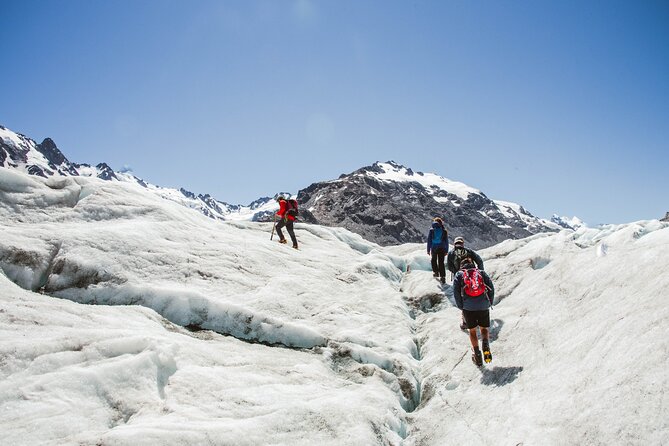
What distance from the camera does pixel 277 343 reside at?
10.9 m

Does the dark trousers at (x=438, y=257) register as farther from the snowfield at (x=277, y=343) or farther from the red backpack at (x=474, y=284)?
the red backpack at (x=474, y=284)

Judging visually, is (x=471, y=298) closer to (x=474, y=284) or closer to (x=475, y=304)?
(x=475, y=304)

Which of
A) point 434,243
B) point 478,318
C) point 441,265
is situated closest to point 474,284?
point 478,318

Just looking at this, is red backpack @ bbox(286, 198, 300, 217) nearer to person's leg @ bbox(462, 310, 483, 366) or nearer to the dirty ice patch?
the dirty ice patch

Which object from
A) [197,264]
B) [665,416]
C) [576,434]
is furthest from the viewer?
[197,264]

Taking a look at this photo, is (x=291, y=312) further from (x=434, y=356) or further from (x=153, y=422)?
(x=153, y=422)

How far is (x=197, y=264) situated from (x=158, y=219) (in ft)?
11.0

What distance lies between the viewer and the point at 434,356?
11461mm

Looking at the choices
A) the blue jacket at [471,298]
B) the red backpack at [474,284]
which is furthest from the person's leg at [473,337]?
the red backpack at [474,284]

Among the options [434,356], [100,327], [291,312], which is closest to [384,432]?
[434,356]

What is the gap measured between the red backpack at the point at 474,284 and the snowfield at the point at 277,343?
5.26 ft

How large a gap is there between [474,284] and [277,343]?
17.8ft

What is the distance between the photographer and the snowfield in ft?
20.5

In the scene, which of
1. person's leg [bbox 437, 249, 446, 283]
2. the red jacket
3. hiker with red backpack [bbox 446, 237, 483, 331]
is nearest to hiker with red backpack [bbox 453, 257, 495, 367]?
hiker with red backpack [bbox 446, 237, 483, 331]
